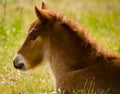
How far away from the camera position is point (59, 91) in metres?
8.11

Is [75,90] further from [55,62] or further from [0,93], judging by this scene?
[0,93]

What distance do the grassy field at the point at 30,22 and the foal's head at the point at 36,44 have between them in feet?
1.14

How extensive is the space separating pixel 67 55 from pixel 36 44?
0.50 m

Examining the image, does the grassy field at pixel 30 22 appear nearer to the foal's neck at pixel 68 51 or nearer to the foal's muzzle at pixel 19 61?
the foal's muzzle at pixel 19 61

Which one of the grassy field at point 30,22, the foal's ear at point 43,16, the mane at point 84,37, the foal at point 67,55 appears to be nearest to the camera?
the foal at point 67,55

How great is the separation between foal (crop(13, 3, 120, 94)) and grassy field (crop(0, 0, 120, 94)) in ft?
1.47

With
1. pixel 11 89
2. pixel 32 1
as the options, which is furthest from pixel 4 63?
pixel 32 1

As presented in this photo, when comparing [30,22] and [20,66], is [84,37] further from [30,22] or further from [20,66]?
[30,22]

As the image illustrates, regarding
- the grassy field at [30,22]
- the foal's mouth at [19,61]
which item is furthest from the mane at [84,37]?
the foal's mouth at [19,61]

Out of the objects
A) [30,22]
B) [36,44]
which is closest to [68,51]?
[36,44]

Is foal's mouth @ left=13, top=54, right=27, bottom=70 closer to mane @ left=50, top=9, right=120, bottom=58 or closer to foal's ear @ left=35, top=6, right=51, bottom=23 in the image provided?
foal's ear @ left=35, top=6, right=51, bottom=23

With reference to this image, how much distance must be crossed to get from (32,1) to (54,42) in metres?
10.7

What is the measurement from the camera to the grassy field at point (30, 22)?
917 centimetres

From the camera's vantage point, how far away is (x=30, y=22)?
1524 cm
